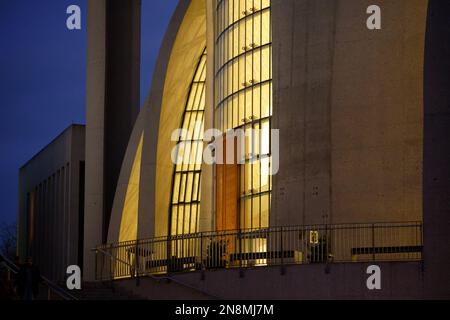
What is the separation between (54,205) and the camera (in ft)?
228

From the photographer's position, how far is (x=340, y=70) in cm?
3353

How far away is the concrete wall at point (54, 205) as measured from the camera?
2494 inches

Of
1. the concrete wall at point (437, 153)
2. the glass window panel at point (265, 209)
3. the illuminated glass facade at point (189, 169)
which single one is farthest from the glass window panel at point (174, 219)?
the concrete wall at point (437, 153)

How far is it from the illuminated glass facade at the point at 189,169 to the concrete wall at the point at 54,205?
14592 millimetres

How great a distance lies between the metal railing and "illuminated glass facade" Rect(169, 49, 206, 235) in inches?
590

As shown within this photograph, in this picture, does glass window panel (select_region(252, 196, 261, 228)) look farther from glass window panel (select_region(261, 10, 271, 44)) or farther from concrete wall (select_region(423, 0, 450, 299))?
concrete wall (select_region(423, 0, 450, 299))

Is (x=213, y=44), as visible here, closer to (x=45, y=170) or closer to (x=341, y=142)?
(x=341, y=142)

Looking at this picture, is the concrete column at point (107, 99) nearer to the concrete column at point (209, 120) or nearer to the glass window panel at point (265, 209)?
the concrete column at point (209, 120)

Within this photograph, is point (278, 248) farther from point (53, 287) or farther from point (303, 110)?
point (53, 287)

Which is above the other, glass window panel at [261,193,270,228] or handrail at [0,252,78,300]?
glass window panel at [261,193,270,228]

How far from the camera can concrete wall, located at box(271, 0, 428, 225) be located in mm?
32344

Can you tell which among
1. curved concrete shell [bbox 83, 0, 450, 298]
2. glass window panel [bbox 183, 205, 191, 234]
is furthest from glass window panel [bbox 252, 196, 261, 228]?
glass window panel [bbox 183, 205, 191, 234]
